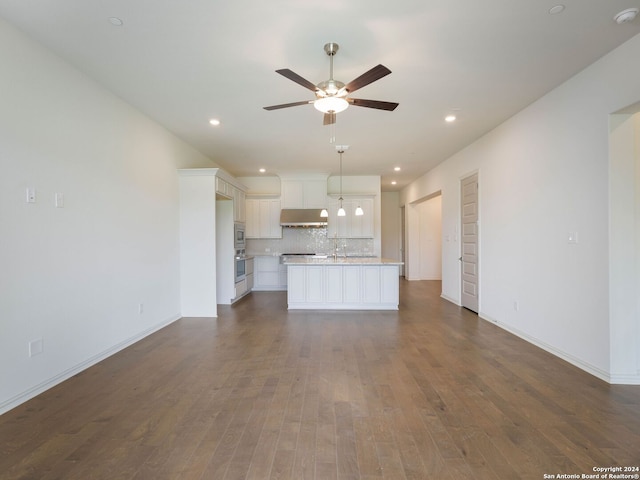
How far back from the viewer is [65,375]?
277 centimetres

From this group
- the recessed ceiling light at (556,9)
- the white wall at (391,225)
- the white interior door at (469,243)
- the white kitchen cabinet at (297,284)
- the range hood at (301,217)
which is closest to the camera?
the recessed ceiling light at (556,9)

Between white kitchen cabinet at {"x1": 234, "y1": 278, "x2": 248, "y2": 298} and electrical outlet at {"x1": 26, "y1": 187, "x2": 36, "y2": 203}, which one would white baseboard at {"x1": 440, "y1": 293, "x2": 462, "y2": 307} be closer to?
white kitchen cabinet at {"x1": 234, "y1": 278, "x2": 248, "y2": 298}

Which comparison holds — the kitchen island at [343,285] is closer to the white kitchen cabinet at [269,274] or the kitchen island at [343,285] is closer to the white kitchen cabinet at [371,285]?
the white kitchen cabinet at [371,285]

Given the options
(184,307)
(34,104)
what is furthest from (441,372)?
(34,104)

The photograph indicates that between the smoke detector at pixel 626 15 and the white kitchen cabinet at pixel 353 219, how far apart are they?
18.3 ft

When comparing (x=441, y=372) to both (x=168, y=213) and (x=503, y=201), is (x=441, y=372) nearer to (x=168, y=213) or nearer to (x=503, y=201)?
(x=503, y=201)

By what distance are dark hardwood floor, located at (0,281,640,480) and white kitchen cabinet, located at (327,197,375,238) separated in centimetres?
427

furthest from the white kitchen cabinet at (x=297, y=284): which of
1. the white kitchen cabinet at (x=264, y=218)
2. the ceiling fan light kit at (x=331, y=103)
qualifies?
the ceiling fan light kit at (x=331, y=103)

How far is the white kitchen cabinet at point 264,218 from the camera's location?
299 inches

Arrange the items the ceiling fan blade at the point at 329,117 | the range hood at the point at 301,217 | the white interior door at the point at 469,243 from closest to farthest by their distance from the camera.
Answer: the ceiling fan blade at the point at 329,117
the white interior door at the point at 469,243
the range hood at the point at 301,217

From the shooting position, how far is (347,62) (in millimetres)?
2805

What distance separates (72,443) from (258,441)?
117cm

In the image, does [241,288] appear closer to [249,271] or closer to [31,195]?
[249,271]

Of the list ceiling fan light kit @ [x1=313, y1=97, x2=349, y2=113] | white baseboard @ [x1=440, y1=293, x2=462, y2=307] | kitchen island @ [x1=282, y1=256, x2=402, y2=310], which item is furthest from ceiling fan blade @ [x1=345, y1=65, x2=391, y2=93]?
white baseboard @ [x1=440, y1=293, x2=462, y2=307]
